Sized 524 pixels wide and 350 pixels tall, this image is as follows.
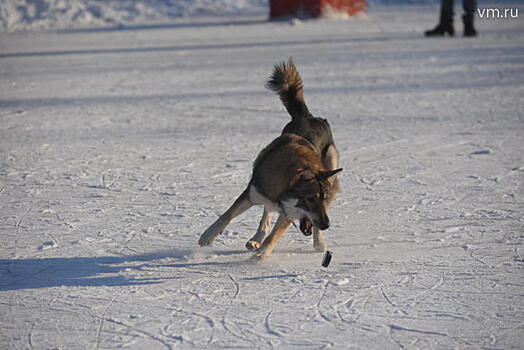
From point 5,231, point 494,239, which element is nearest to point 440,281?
point 494,239

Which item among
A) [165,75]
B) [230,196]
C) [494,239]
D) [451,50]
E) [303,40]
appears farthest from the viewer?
[303,40]

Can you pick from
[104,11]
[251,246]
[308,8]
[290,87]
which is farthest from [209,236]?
[104,11]

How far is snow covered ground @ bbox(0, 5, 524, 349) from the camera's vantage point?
383cm

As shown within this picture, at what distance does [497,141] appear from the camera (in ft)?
26.5

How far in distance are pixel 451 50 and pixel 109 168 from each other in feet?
31.2

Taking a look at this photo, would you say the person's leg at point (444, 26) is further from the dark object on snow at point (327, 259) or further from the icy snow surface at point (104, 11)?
the dark object on snow at point (327, 259)

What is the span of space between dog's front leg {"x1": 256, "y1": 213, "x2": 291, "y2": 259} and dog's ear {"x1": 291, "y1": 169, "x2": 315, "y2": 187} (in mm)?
490

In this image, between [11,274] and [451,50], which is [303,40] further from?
[11,274]

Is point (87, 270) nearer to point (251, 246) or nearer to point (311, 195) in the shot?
point (251, 246)

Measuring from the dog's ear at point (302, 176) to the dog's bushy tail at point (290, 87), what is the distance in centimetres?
123

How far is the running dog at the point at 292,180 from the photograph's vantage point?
4.27 metres

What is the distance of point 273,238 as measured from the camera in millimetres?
4789

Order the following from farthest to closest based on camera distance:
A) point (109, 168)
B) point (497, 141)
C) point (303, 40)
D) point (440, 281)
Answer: point (303, 40)
point (497, 141)
point (109, 168)
point (440, 281)

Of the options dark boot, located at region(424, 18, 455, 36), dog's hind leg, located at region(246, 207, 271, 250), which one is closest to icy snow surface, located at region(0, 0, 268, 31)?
dark boot, located at region(424, 18, 455, 36)
